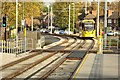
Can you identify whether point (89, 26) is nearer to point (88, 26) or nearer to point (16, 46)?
point (88, 26)

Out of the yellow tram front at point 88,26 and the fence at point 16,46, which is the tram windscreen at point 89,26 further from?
the fence at point 16,46

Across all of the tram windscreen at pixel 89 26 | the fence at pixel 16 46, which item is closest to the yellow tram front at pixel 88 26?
the tram windscreen at pixel 89 26

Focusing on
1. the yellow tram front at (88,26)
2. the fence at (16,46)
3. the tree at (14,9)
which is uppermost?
the tree at (14,9)

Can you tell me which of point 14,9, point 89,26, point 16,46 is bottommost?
point 16,46

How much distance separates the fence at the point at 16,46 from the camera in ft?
95.6

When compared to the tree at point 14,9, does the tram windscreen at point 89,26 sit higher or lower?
lower

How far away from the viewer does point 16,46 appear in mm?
29906

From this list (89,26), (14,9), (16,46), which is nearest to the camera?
(16,46)

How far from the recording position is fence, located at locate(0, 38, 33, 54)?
95.6 ft

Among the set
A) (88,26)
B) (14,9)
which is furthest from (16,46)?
(88,26)

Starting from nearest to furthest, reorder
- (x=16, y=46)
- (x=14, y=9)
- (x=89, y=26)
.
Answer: (x=16, y=46) < (x=14, y=9) < (x=89, y=26)

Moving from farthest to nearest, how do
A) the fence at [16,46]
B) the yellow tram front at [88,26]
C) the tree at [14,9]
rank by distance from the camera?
the yellow tram front at [88,26] → the tree at [14,9] → the fence at [16,46]

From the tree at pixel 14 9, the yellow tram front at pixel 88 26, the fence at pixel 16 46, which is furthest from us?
the yellow tram front at pixel 88 26

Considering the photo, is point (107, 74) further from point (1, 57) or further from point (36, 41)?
point (36, 41)
